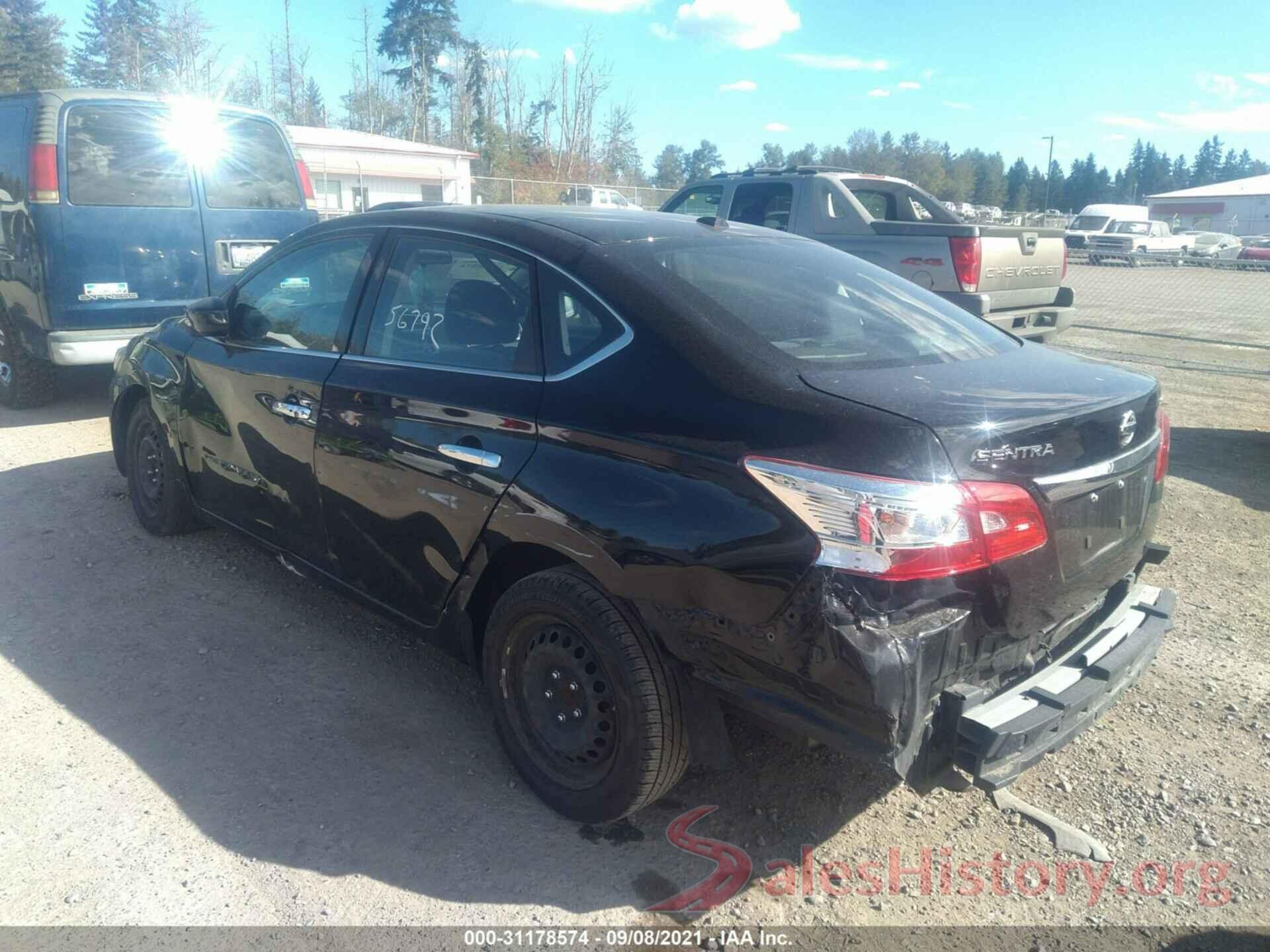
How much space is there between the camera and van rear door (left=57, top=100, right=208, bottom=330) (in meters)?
6.97

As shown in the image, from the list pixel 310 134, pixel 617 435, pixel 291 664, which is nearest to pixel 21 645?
pixel 291 664

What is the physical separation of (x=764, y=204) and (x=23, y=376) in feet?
22.5

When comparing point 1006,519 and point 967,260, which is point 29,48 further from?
point 1006,519

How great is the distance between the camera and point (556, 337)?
2934mm

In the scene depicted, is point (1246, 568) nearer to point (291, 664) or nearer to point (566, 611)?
point (566, 611)

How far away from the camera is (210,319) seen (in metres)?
4.27

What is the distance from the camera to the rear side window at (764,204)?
9641 mm

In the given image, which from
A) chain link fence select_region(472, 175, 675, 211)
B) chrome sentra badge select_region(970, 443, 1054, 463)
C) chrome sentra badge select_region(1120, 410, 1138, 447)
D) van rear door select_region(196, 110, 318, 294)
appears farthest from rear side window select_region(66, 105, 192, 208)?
chain link fence select_region(472, 175, 675, 211)

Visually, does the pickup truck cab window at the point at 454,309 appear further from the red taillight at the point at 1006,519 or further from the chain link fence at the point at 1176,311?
the chain link fence at the point at 1176,311

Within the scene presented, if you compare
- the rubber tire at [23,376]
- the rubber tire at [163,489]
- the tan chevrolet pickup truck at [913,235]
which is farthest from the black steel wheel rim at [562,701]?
the rubber tire at [23,376]

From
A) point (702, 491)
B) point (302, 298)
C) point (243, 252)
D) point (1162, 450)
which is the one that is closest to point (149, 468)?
point (302, 298)

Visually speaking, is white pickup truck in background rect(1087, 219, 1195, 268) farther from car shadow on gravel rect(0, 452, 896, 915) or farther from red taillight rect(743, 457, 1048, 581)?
red taillight rect(743, 457, 1048, 581)

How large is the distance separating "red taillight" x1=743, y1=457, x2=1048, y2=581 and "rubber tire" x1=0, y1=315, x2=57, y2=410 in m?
7.30

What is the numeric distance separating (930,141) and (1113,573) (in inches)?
3582
